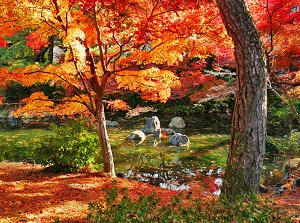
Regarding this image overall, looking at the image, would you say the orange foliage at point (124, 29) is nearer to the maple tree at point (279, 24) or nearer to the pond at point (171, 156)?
the maple tree at point (279, 24)

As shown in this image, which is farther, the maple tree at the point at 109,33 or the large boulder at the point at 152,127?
the large boulder at the point at 152,127

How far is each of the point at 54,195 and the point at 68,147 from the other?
5.09ft

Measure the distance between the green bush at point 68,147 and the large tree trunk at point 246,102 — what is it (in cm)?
370

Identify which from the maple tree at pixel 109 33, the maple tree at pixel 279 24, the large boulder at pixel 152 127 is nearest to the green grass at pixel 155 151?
the large boulder at pixel 152 127

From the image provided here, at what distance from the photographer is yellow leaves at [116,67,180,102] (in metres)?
7.22

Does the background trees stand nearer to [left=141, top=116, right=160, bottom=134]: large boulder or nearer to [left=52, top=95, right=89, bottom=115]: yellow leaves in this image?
[left=52, top=95, right=89, bottom=115]: yellow leaves

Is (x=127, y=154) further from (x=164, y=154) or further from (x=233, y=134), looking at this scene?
(x=233, y=134)

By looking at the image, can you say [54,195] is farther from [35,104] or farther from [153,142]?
[153,142]

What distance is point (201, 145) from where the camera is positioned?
514 inches

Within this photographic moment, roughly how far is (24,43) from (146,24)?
15.9m

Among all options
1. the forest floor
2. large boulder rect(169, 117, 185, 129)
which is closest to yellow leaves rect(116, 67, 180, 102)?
the forest floor

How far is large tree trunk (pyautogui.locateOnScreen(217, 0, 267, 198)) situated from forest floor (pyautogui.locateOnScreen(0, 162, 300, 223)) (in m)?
0.55

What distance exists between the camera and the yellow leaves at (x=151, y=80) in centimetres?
722

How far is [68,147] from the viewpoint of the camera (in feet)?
23.6
